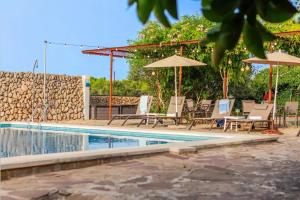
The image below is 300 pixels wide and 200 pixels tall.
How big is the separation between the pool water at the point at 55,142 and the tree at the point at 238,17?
25.1 feet

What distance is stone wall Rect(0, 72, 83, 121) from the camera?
16.0 meters

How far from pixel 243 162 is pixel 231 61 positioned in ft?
27.6

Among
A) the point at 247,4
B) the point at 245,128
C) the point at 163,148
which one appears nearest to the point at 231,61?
the point at 245,128

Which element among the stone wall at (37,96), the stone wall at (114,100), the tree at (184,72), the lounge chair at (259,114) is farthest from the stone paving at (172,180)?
the stone wall at (114,100)

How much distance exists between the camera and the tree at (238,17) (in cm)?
77

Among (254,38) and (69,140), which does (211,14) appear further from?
(69,140)

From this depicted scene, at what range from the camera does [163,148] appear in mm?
6789

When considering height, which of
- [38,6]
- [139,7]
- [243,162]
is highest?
[38,6]

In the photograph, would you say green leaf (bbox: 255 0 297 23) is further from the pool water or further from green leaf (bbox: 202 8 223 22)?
the pool water

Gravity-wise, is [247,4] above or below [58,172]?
above

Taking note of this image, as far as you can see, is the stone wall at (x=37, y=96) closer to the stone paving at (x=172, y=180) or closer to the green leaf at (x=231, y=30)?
the stone paving at (x=172, y=180)

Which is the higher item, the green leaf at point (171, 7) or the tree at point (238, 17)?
the green leaf at point (171, 7)

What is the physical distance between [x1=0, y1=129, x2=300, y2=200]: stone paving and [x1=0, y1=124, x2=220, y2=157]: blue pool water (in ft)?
9.94

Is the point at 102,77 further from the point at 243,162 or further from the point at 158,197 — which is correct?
the point at 158,197
